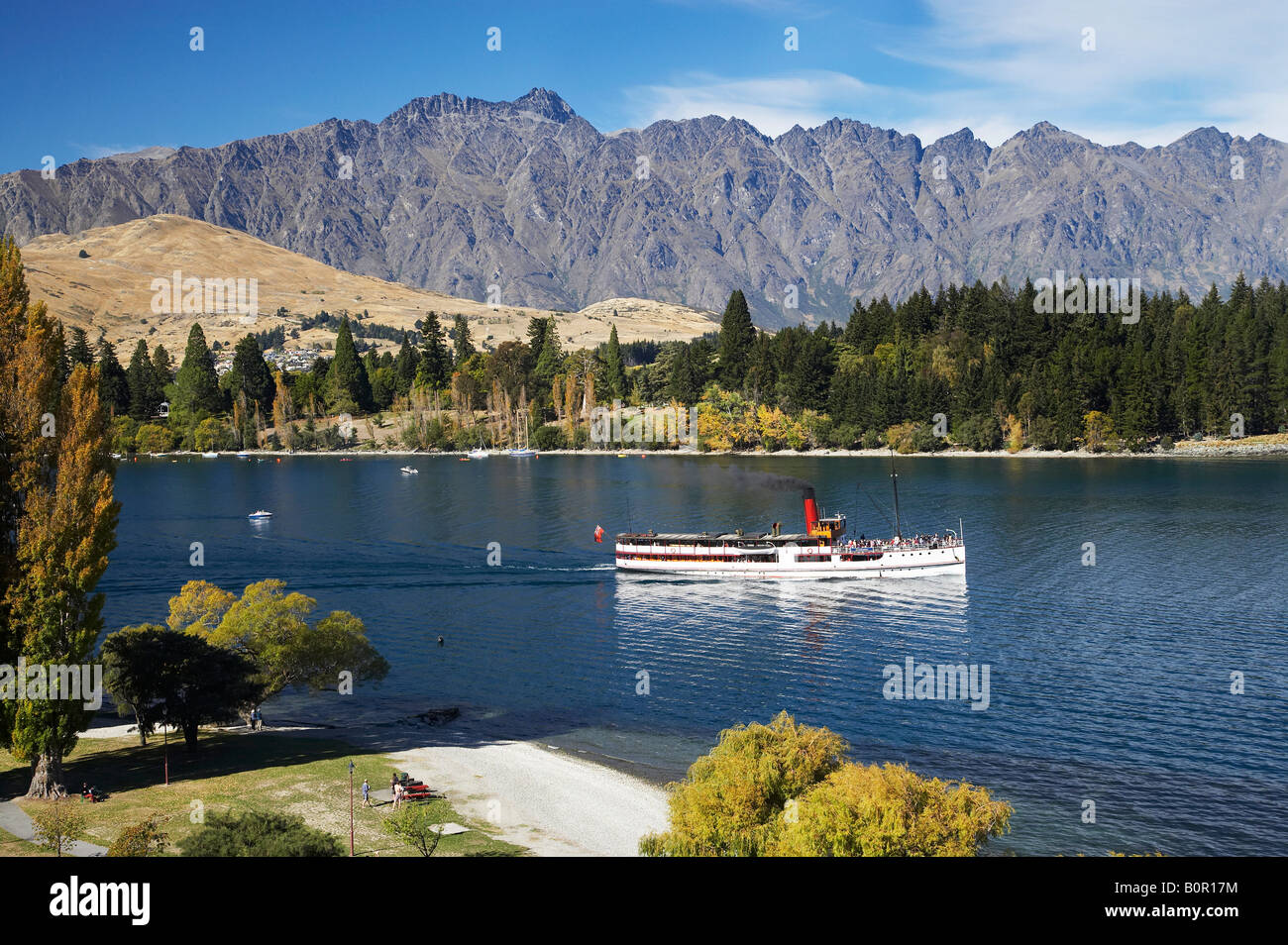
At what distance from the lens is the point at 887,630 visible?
265ft

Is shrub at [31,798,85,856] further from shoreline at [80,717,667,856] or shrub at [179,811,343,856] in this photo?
shoreline at [80,717,667,856]

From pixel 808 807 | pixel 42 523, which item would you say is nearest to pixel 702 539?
pixel 42 523

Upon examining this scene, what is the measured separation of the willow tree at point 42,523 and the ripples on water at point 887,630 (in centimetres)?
2342

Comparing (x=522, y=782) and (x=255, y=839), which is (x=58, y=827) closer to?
(x=255, y=839)

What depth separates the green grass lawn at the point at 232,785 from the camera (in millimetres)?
37625

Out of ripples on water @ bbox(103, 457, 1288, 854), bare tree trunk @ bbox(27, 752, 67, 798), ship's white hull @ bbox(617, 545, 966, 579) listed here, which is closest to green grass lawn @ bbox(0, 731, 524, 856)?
bare tree trunk @ bbox(27, 752, 67, 798)

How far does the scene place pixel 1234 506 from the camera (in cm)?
13188

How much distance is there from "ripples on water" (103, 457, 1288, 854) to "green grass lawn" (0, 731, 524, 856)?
464 inches

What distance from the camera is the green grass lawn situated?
37.6 metres
